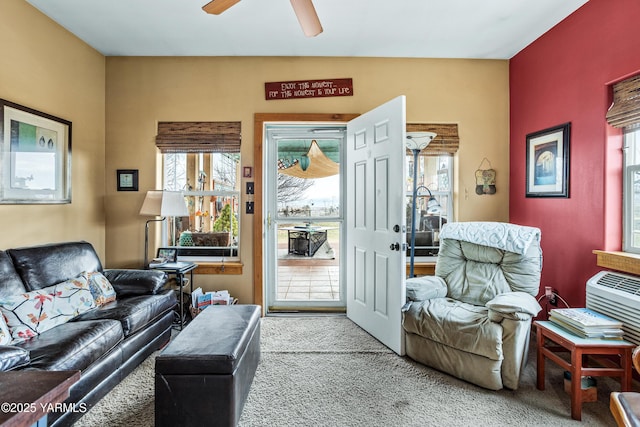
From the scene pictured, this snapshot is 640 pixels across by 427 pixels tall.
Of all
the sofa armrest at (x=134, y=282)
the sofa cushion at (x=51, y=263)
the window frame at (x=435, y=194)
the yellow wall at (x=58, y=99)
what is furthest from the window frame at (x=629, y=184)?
the yellow wall at (x=58, y=99)

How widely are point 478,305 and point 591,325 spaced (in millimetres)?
789

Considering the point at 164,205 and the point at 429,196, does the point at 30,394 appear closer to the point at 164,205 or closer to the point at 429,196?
the point at 164,205

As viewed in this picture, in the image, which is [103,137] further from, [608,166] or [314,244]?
[608,166]

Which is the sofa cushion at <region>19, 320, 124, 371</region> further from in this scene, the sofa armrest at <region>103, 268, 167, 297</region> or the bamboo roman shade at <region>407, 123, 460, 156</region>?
the bamboo roman shade at <region>407, 123, 460, 156</region>

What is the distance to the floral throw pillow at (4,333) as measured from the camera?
5.65 ft

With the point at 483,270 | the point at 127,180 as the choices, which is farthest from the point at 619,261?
the point at 127,180

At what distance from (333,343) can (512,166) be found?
8.56 feet

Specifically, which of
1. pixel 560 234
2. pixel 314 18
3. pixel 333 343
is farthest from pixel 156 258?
pixel 560 234

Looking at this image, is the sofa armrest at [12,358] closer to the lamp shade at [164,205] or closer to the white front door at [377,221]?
the lamp shade at [164,205]

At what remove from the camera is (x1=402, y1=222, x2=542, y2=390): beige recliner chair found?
2.13 meters

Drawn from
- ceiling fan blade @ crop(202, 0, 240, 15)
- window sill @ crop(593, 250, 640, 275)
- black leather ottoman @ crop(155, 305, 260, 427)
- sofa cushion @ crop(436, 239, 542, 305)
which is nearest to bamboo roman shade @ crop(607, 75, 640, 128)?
window sill @ crop(593, 250, 640, 275)

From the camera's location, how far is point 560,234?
2852 mm

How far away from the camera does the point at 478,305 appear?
2680 millimetres

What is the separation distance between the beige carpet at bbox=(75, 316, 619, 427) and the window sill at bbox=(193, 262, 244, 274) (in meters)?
1.07
